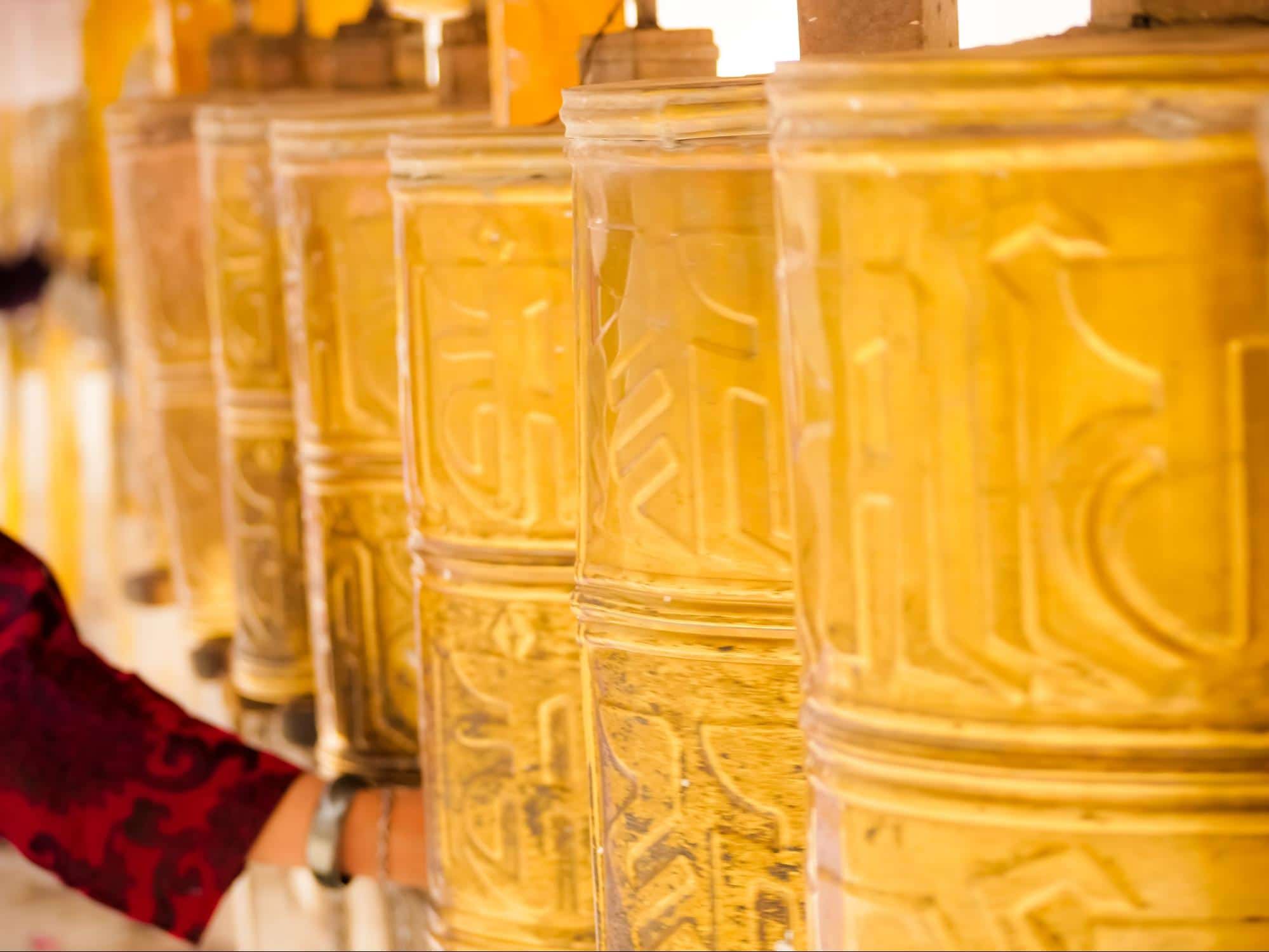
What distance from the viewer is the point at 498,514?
0.83m

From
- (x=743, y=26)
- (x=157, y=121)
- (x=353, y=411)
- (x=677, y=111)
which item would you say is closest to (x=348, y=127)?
(x=353, y=411)

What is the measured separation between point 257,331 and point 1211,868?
0.99m

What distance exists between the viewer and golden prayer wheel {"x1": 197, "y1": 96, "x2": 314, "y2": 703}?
1346 mm

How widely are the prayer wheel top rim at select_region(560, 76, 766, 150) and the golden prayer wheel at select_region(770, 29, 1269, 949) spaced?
0.35 feet

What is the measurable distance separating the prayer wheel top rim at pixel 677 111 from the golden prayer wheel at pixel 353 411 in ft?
1.39

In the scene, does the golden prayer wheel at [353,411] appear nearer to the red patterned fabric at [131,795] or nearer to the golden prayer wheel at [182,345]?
the red patterned fabric at [131,795]

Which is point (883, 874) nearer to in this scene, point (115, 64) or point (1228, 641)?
point (1228, 641)

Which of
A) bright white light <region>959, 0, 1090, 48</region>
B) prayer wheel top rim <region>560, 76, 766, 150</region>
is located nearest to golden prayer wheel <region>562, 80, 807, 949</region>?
prayer wheel top rim <region>560, 76, 766, 150</region>

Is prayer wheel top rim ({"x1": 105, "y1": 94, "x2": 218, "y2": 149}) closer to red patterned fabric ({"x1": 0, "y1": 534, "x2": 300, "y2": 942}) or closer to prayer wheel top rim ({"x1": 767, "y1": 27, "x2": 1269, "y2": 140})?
red patterned fabric ({"x1": 0, "y1": 534, "x2": 300, "y2": 942})

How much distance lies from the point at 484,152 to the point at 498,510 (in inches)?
6.0

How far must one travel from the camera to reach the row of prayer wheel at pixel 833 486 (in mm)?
448

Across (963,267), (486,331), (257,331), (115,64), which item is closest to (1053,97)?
(963,267)

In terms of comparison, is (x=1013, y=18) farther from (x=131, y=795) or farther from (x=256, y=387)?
(x=256, y=387)

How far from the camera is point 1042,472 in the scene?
18.1 inches
